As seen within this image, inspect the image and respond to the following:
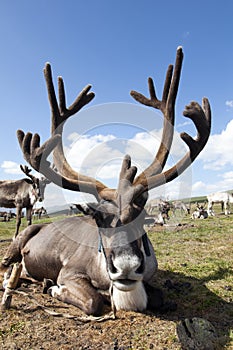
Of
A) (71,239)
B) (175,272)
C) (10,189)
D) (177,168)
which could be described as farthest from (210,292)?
(10,189)

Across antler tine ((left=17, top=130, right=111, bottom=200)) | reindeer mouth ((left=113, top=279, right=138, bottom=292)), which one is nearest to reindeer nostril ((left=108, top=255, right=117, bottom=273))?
reindeer mouth ((left=113, top=279, right=138, bottom=292))

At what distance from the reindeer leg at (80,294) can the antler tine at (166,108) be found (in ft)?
6.71

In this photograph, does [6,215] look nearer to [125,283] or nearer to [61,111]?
[61,111]

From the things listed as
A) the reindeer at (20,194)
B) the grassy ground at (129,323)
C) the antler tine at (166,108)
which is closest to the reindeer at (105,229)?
the antler tine at (166,108)

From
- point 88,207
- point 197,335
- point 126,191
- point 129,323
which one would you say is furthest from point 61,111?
point 197,335

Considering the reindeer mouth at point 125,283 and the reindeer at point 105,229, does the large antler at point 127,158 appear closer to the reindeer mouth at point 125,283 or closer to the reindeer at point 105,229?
the reindeer at point 105,229

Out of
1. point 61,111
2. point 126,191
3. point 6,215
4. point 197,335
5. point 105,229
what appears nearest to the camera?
point 197,335

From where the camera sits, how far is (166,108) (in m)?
6.24

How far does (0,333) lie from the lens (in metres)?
3.92

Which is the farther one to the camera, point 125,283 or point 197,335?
point 125,283

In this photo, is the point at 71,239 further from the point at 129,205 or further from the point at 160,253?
the point at 160,253

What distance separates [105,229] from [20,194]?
14.8m

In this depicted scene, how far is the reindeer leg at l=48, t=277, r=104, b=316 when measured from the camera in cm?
457

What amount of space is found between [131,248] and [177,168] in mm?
1834
